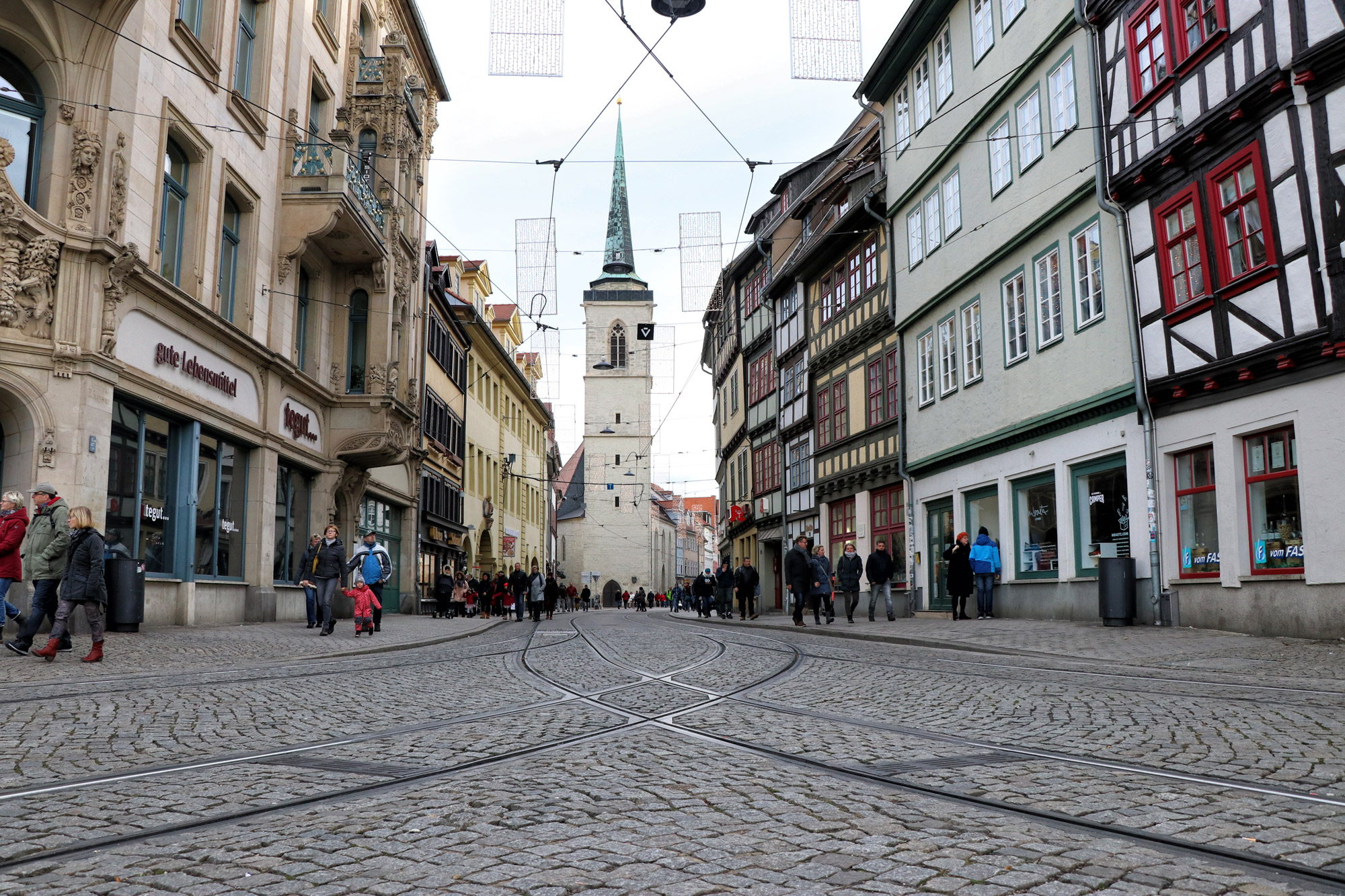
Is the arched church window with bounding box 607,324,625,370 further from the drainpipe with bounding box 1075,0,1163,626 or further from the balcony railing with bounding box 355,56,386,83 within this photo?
the drainpipe with bounding box 1075,0,1163,626

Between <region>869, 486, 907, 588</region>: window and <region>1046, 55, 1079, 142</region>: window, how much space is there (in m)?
10.3

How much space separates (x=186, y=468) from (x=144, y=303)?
3.08 m

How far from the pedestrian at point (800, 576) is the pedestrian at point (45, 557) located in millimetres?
13453

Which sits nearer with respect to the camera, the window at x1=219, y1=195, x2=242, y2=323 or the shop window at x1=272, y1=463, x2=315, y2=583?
the window at x1=219, y1=195, x2=242, y2=323

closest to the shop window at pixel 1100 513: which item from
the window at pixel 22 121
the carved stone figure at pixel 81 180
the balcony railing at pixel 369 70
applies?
the carved stone figure at pixel 81 180

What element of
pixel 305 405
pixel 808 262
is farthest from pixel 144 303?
pixel 808 262

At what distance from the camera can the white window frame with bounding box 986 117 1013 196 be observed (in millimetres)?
21719

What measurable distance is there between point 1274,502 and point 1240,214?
12.1 feet

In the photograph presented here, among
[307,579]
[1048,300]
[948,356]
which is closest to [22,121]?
[307,579]

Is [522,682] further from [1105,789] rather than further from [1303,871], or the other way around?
[1303,871]

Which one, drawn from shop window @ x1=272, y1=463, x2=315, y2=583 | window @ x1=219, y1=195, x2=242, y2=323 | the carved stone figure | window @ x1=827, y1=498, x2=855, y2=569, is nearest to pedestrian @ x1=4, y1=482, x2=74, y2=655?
the carved stone figure

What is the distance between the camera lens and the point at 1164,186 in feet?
54.7

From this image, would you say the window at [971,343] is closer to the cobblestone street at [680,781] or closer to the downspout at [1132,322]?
the downspout at [1132,322]

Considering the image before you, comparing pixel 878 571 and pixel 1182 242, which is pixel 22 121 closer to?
pixel 1182 242
